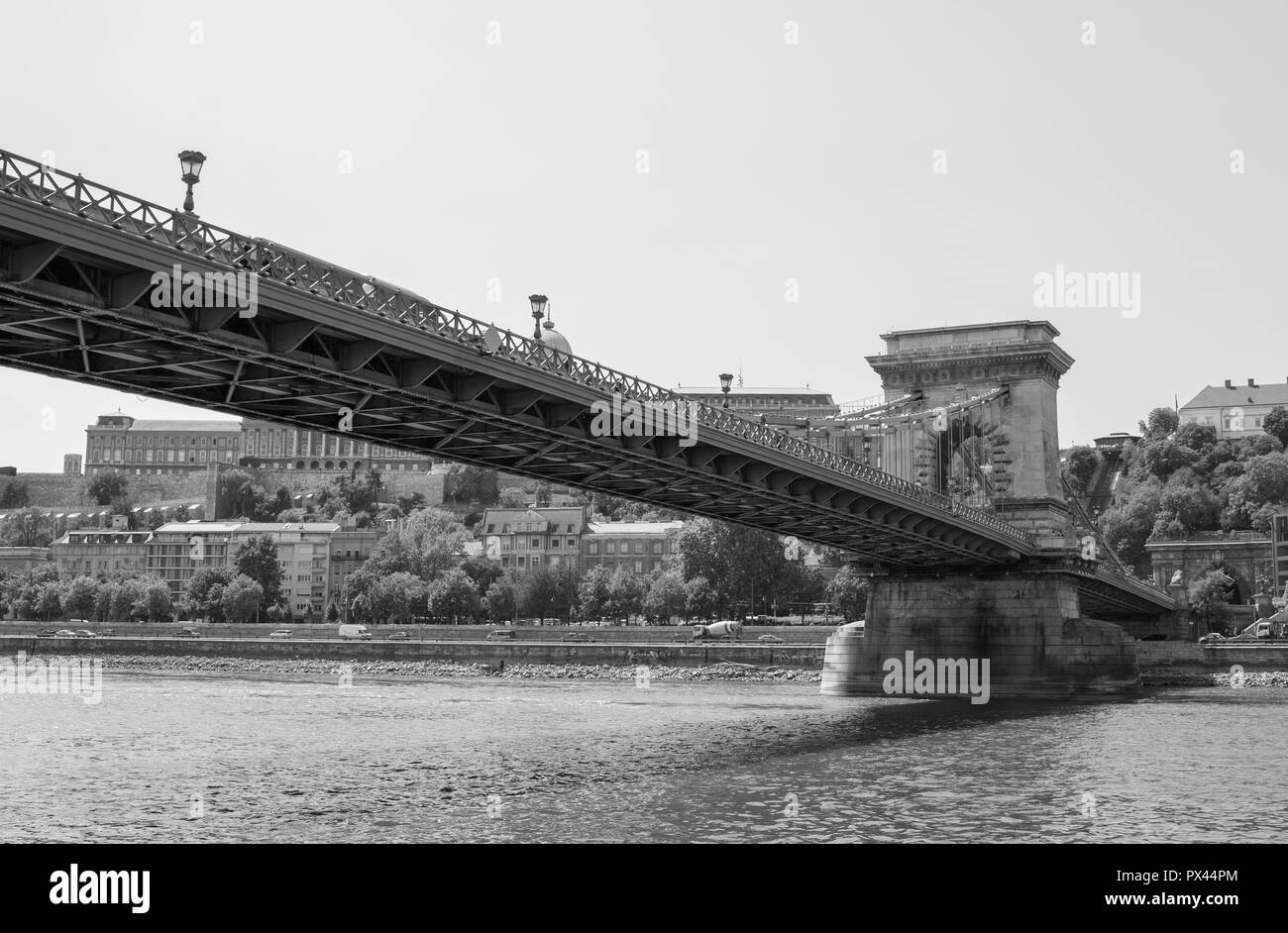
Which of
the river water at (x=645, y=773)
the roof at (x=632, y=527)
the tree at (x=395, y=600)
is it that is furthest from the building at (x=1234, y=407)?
the river water at (x=645, y=773)

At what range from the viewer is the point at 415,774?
33688 millimetres

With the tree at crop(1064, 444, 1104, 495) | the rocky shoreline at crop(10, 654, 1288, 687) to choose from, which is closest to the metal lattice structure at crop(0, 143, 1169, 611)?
the rocky shoreline at crop(10, 654, 1288, 687)

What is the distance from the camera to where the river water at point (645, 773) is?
25672 mm

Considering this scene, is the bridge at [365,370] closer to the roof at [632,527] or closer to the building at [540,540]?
the roof at [632,527]

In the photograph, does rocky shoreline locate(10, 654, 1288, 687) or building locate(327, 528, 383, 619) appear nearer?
rocky shoreline locate(10, 654, 1288, 687)

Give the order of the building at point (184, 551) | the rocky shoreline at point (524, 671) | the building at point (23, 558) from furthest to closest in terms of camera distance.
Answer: the building at point (23, 558) < the building at point (184, 551) < the rocky shoreline at point (524, 671)

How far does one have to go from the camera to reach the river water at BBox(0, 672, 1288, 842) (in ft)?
84.2

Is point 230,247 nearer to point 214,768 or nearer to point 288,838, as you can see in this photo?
point 288,838

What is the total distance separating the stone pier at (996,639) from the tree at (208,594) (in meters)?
98.1

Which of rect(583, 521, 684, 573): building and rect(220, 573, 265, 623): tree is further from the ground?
rect(583, 521, 684, 573): building

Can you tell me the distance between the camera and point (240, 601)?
151 metres

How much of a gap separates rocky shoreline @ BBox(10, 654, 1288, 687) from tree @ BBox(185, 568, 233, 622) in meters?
32.9

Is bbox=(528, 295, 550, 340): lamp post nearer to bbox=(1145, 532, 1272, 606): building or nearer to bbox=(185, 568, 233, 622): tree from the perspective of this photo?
bbox=(1145, 532, 1272, 606): building
